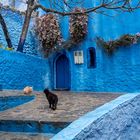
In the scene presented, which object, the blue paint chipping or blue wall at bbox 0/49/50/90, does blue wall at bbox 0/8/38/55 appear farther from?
the blue paint chipping

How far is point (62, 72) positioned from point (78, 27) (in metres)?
2.49

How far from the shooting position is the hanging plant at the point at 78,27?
16031mm

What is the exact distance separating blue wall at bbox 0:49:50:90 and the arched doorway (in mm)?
528

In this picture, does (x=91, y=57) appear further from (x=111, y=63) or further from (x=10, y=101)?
(x=10, y=101)

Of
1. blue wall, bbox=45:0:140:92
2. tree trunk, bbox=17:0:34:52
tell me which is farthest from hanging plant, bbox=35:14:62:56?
tree trunk, bbox=17:0:34:52

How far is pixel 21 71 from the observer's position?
48.8 feet

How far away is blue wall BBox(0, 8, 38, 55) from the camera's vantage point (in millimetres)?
16156

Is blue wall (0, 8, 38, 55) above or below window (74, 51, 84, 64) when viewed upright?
above

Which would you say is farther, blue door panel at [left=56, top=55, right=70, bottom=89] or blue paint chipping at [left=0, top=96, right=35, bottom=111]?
blue door panel at [left=56, top=55, right=70, bottom=89]

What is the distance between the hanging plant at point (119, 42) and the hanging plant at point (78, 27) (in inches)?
34.2

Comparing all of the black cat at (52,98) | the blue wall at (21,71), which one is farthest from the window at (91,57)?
the black cat at (52,98)

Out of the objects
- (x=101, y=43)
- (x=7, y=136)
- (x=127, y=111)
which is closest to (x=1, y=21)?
(x=101, y=43)

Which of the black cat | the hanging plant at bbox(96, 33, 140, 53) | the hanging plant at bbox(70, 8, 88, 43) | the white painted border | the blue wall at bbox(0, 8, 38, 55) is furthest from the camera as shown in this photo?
the blue wall at bbox(0, 8, 38, 55)

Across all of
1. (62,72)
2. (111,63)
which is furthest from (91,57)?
(62,72)
